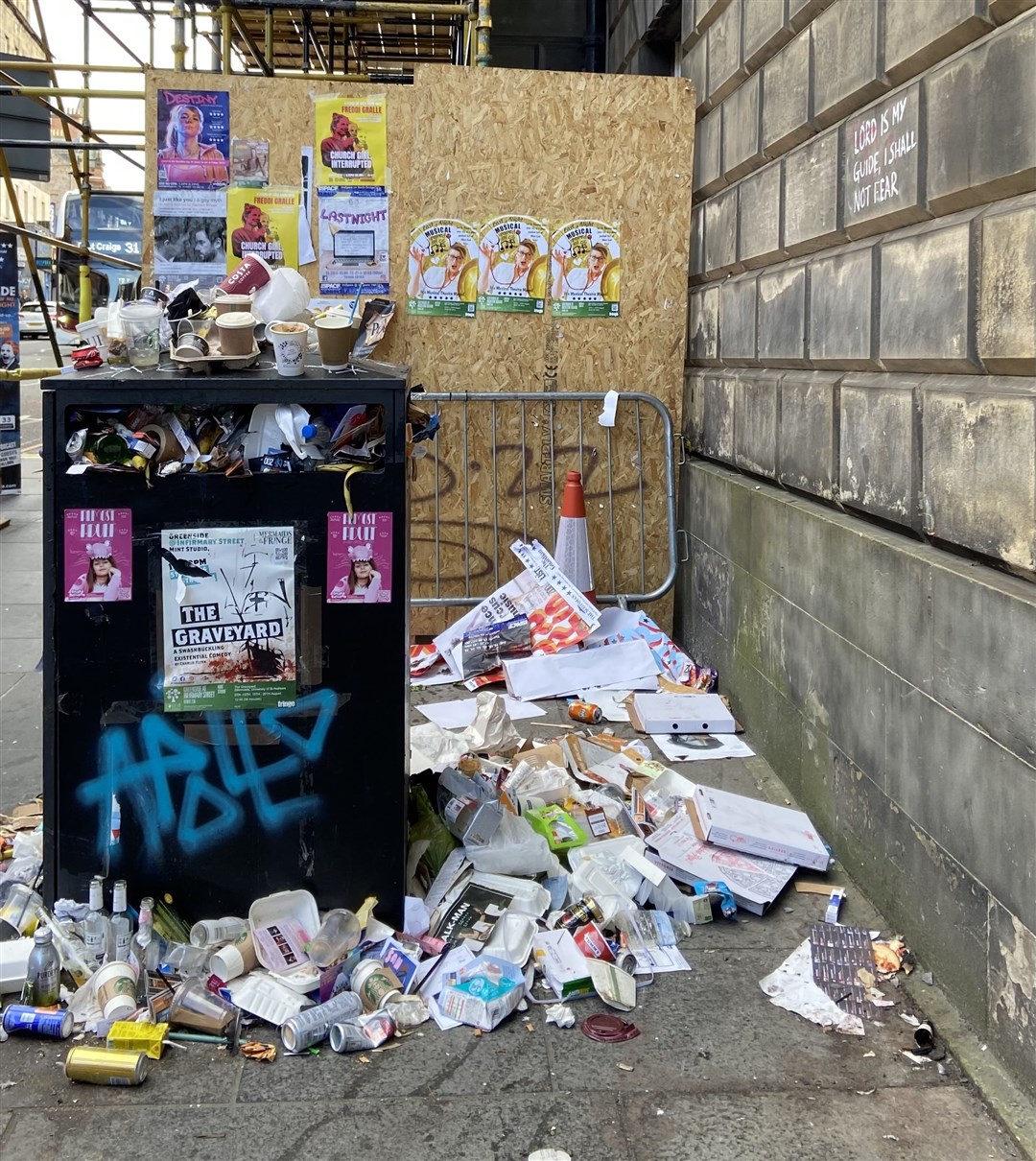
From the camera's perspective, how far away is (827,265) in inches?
171

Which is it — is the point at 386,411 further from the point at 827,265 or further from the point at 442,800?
the point at 827,265

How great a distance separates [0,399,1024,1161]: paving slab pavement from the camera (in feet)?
8.77

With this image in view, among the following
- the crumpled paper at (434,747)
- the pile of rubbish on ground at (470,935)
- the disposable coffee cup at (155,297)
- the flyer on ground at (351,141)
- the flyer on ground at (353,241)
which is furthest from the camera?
the flyer on ground at (353,241)

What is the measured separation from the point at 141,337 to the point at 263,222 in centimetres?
350

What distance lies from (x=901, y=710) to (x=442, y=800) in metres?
1.55

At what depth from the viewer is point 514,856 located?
385 cm

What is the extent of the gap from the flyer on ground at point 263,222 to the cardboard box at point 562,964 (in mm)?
4434

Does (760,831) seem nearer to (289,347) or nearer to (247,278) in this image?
(289,347)

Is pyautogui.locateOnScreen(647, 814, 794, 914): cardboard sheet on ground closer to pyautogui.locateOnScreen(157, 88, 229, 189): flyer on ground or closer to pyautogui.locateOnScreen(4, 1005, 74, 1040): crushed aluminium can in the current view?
pyautogui.locateOnScreen(4, 1005, 74, 1040): crushed aluminium can

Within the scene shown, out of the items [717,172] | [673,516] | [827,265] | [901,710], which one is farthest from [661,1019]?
[717,172]

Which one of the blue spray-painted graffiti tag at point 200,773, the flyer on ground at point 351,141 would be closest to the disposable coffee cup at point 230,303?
the blue spray-painted graffiti tag at point 200,773

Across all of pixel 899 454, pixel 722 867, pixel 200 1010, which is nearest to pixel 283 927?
pixel 200 1010

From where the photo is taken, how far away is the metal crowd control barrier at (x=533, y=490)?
6.89 metres

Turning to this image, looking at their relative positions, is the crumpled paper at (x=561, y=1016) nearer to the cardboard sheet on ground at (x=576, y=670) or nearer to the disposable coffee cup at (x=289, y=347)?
the disposable coffee cup at (x=289, y=347)
